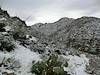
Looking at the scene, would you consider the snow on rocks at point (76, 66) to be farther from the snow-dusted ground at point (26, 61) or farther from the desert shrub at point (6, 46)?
the desert shrub at point (6, 46)

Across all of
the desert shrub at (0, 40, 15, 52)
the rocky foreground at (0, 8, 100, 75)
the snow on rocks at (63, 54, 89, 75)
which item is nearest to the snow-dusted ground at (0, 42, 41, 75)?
the rocky foreground at (0, 8, 100, 75)

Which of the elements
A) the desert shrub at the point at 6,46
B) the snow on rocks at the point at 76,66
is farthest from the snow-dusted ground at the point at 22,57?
the snow on rocks at the point at 76,66

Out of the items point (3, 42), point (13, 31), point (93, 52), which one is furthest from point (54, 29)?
point (3, 42)

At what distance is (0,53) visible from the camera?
9.74 meters

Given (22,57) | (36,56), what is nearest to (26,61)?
(22,57)

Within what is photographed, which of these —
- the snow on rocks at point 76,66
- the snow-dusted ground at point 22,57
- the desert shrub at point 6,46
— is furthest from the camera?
the snow on rocks at point 76,66

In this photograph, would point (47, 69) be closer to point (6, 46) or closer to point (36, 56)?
point (36, 56)

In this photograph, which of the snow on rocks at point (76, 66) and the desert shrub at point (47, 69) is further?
the snow on rocks at point (76, 66)

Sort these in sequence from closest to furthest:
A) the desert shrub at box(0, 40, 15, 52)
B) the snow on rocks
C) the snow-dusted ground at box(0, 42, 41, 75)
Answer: the snow-dusted ground at box(0, 42, 41, 75), the desert shrub at box(0, 40, 15, 52), the snow on rocks

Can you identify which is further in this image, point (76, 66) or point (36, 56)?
point (76, 66)

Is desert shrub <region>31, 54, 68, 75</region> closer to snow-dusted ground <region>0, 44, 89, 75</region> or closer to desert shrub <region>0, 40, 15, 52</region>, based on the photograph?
snow-dusted ground <region>0, 44, 89, 75</region>

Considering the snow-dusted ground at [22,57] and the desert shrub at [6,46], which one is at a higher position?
the desert shrub at [6,46]

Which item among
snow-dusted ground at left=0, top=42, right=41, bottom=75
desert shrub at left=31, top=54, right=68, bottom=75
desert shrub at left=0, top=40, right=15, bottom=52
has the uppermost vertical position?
desert shrub at left=0, top=40, right=15, bottom=52

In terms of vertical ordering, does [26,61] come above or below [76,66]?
above
